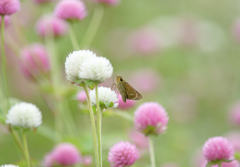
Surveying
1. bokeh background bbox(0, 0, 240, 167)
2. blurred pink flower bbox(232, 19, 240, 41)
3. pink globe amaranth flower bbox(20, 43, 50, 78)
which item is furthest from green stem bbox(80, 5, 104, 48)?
blurred pink flower bbox(232, 19, 240, 41)

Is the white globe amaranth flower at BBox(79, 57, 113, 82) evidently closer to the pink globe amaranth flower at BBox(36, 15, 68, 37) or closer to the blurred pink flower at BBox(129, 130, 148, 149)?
the blurred pink flower at BBox(129, 130, 148, 149)

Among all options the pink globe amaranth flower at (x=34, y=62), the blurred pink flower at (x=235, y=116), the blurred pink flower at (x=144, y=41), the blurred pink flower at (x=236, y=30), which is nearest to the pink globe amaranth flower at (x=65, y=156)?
the pink globe amaranth flower at (x=34, y=62)

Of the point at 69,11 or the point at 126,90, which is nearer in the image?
the point at 126,90

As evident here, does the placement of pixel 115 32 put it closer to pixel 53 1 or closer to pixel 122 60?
pixel 122 60

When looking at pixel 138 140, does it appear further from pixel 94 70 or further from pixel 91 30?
pixel 91 30

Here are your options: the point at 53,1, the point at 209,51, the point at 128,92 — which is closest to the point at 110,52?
the point at 209,51

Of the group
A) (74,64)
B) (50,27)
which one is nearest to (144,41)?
(50,27)

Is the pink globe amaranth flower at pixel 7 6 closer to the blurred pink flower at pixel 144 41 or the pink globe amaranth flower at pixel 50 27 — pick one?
the pink globe amaranth flower at pixel 50 27
